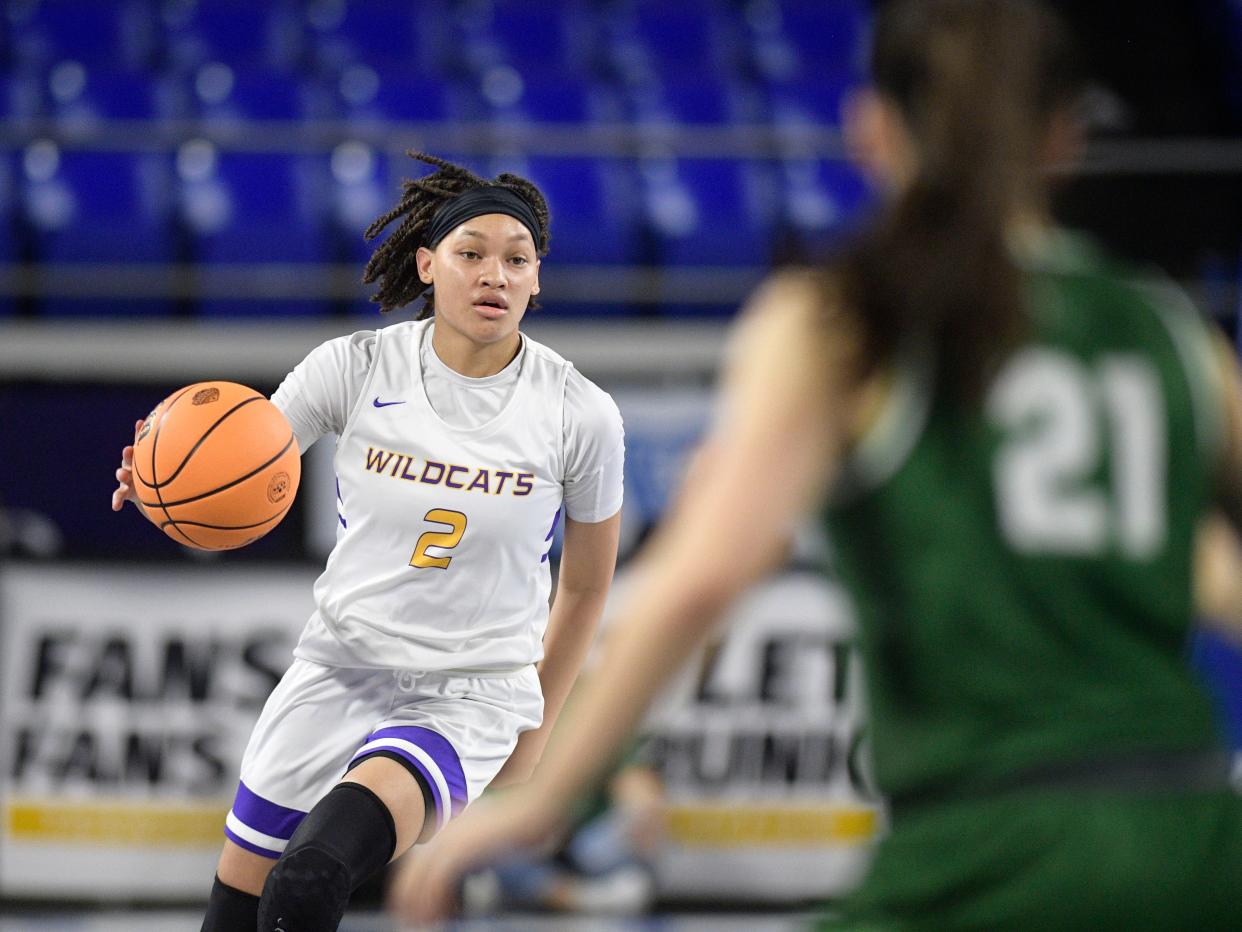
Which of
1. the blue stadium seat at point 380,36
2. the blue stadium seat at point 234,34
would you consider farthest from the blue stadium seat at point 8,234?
the blue stadium seat at point 380,36

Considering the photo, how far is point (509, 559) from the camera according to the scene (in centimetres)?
370

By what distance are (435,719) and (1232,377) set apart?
2374mm

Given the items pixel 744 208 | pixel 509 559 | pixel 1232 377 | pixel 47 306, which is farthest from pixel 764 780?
pixel 1232 377

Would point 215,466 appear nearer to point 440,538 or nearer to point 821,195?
point 440,538

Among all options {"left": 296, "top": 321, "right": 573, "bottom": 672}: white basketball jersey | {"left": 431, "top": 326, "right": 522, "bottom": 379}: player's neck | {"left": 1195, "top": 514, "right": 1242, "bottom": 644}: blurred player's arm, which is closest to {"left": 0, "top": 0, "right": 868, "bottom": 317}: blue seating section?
{"left": 431, "top": 326, "right": 522, "bottom": 379}: player's neck

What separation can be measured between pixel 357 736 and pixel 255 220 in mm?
4090

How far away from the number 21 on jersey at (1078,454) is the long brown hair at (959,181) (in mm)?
52

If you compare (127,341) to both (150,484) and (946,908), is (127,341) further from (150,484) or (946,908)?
(946,908)

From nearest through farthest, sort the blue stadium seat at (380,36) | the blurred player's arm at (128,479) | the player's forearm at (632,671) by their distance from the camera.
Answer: the player's forearm at (632,671) → the blurred player's arm at (128,479) → the blue stadium seat at (380,36)

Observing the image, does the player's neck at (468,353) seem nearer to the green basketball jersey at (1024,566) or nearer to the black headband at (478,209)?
the black headband at (478,209)

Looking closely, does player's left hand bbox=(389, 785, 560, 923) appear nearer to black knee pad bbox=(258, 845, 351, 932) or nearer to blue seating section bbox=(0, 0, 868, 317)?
black knee pad bbox=(258, 845, 351, 932)

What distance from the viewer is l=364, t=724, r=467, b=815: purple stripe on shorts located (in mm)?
3545

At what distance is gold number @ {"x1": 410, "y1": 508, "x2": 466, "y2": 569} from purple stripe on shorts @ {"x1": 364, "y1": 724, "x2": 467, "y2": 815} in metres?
0.36

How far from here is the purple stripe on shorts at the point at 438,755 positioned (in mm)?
3545
